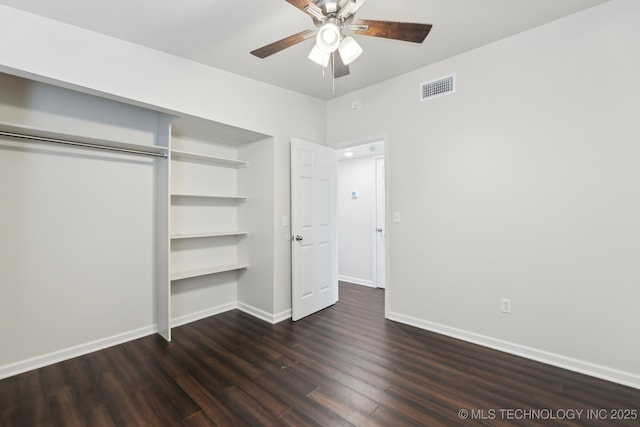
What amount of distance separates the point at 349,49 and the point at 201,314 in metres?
3.28

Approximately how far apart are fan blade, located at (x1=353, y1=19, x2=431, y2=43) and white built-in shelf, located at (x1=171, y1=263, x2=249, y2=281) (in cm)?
281

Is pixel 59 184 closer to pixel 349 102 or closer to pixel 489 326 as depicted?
pixel 349 102

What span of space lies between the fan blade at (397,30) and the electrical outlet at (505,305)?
2.32 m

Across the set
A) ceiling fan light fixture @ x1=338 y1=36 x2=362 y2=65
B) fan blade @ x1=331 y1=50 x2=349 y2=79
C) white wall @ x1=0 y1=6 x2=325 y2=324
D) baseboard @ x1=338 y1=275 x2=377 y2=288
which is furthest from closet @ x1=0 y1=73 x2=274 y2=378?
baseboard @ x1=338 y1=275 x2=377 y2=288

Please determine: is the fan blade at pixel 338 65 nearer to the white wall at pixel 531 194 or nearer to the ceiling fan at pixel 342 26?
the ceiling fan at pixel 342 26

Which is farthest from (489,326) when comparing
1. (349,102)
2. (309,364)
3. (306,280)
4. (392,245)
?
(349,102)

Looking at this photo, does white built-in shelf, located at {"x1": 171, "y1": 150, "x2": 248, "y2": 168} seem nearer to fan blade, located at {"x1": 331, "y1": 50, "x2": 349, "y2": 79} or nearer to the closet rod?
the closet rod

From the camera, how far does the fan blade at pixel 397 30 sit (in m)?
1.63

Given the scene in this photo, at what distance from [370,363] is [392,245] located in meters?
1.35

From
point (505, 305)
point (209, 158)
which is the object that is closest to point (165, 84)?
point (209, 158)

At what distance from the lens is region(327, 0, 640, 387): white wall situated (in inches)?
83.9

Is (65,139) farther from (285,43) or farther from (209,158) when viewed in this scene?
(285,43)

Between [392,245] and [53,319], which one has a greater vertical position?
[392,245]

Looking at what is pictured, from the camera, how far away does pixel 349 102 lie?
3.75m
